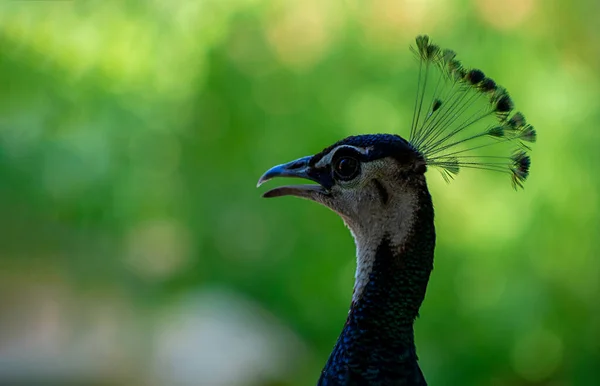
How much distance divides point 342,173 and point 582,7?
1831 millimetres

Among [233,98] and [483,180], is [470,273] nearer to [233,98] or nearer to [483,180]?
[483,180]

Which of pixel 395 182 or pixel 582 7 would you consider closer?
pixel 395 182

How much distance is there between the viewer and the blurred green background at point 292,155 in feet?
6.84

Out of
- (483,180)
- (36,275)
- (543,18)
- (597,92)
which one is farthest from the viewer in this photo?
(36,275)

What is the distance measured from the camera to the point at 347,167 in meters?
0.91

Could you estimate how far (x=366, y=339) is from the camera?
2.85 feet

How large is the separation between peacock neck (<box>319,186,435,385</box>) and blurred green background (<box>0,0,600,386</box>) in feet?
3.75

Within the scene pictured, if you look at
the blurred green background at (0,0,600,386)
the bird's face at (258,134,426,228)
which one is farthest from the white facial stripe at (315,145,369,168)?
the blurred green background at (0,0,600,386)

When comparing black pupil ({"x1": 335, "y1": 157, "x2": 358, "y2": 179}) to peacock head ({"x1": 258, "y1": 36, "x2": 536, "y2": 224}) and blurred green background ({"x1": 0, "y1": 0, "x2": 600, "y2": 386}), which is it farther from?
blurred green background ({"x1": 0, "y1": 0, "x2": 600, "y2": 386})

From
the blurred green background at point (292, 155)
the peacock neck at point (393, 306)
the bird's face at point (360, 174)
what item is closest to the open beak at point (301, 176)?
the bird's face at point (360, 174)

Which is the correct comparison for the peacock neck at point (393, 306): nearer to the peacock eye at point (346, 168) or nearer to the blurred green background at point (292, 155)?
the peacock eye at point (346, 168)

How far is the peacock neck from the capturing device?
86 cm

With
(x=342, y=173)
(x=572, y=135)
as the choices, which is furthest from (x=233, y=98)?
(x=342, y=173)

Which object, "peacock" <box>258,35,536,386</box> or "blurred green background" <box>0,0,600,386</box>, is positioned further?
"blurred green background" <box>0,0,600,386</box>
